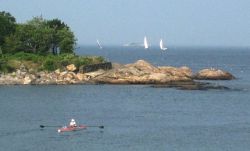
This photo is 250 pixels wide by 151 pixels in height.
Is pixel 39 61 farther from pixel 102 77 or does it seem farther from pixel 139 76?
A: pixel 139 76

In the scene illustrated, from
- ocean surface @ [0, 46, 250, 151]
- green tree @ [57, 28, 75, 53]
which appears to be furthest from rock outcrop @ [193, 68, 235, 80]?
green tree @ [57, 28, 75, 53]

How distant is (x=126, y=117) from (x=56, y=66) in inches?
1259

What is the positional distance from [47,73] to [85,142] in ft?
142

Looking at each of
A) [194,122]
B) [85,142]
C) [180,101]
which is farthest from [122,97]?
[85,142]

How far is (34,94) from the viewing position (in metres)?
85.0

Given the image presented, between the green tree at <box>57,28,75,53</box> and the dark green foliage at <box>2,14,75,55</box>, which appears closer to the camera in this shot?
the dark green foliage at <box>2,14,75,55</box>

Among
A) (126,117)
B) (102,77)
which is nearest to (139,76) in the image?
(102,77)

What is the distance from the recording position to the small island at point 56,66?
9575cm

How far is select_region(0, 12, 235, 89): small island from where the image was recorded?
95.8 metres

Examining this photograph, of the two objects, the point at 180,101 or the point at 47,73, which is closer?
the point at 180,101

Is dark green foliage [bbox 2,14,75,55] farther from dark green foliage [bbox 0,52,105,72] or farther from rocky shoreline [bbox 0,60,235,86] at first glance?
rocky shoreline [bbox 0,60,235,86]

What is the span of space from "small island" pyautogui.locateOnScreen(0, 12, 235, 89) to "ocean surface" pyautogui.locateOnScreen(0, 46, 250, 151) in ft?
10.6

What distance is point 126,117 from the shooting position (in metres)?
68.0

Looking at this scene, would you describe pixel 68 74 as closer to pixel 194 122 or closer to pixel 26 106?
pixel 26 106
